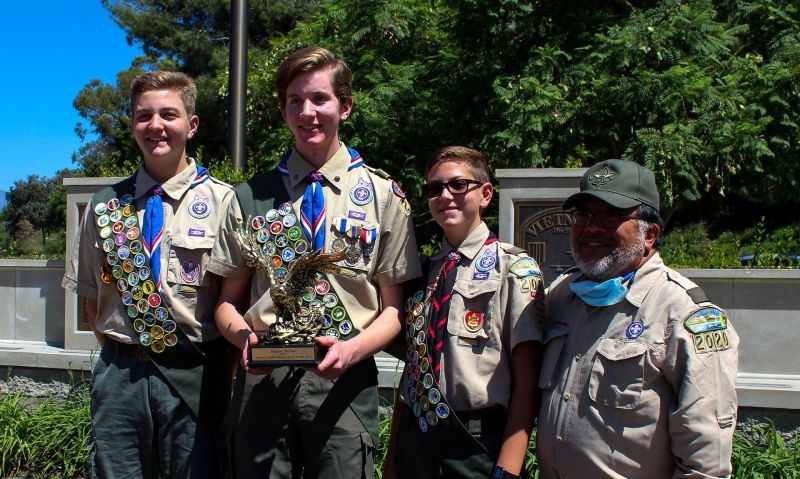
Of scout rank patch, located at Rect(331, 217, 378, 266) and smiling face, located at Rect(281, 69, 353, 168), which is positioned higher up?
smiling face, located at Rect(281, 69, 353, 168)

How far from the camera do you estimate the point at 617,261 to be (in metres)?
2.51

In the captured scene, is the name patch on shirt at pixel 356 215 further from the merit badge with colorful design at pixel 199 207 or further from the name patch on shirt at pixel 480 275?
the merit badge with colorful design at pixel 199 207

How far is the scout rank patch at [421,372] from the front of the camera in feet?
8.81

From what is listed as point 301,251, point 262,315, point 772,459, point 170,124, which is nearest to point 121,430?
point 262,315

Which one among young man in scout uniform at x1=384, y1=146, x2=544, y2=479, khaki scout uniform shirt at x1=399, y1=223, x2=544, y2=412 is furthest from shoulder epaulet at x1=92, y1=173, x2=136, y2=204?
khaki scout uniform shirt at x1=399, y1=223, x2=544, y2=412

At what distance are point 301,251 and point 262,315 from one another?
277mm

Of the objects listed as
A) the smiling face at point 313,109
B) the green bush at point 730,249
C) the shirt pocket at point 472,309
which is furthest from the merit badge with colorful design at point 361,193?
the green bush at point 730,249

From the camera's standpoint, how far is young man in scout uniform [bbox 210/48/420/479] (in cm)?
272

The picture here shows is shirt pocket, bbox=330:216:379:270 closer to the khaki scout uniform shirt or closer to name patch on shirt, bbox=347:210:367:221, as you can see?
name patch on shirt, bbox=347:210:367:221

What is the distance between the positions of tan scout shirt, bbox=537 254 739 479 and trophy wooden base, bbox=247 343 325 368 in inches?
31.3

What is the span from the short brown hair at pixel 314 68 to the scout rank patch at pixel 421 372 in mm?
836

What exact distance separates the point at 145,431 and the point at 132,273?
64 centimetres

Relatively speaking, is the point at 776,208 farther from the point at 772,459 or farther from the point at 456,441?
the point at 456,441

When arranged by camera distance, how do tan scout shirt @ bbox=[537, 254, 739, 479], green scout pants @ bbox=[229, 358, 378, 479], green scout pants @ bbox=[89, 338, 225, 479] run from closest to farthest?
tan scout shirt @ bbox=[537, 254, 739, 479], green scout pants @ bbox=[229, 358, 378, 479], green scout pants @ bbox=[89, 338, 225, 479]
